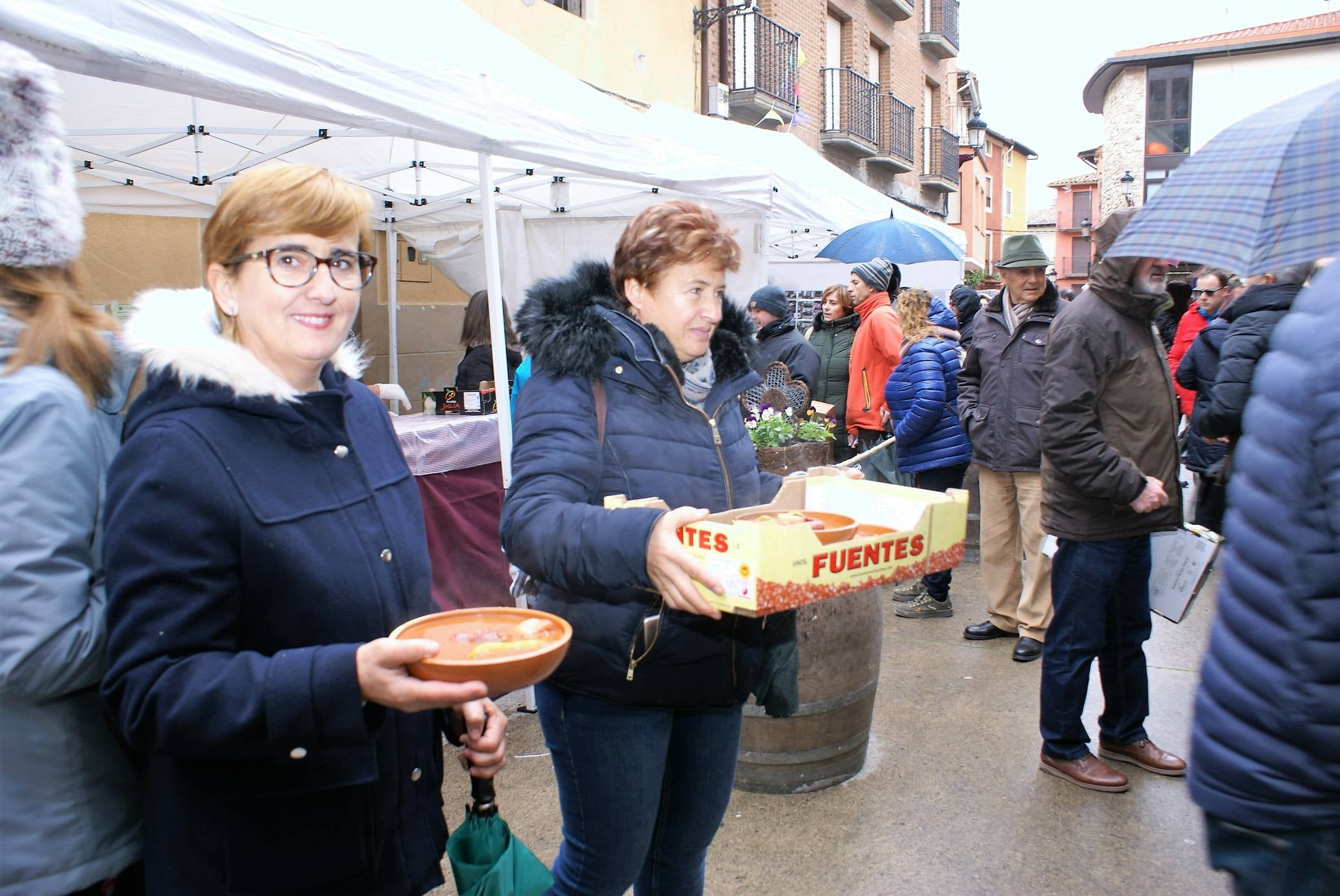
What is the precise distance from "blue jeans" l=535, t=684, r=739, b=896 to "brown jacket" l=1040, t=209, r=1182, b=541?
6.17 ft

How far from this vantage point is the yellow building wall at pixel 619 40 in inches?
400

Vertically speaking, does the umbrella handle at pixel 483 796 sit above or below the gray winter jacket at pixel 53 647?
below

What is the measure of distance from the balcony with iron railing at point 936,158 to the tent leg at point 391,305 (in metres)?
19.5

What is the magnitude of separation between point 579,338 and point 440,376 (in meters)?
8.12

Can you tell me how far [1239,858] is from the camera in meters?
1.43

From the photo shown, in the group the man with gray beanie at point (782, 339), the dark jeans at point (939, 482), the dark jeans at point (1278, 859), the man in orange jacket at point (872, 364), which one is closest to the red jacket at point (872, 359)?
the man in orange jacket at point (872, 364)

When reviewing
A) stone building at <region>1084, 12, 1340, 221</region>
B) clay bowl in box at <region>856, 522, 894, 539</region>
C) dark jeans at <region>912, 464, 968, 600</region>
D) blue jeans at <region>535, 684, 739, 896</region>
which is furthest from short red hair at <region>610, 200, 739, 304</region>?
stone building at <region>1084, 12, 1340, 221</region>

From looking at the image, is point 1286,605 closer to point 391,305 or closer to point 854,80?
point 391,305

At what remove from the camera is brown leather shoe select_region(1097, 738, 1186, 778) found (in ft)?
12.3

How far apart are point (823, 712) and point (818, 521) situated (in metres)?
1.73

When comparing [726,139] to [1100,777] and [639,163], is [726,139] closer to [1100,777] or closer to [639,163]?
[639,163]

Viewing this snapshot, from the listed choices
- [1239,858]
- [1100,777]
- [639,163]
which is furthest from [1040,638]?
[1239,858]

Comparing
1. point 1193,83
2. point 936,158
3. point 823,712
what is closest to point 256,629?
point 823,712

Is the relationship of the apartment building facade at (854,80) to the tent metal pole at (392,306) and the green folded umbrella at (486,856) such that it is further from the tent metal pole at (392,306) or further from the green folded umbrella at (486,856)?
the green folded umbrella at (486,856)
